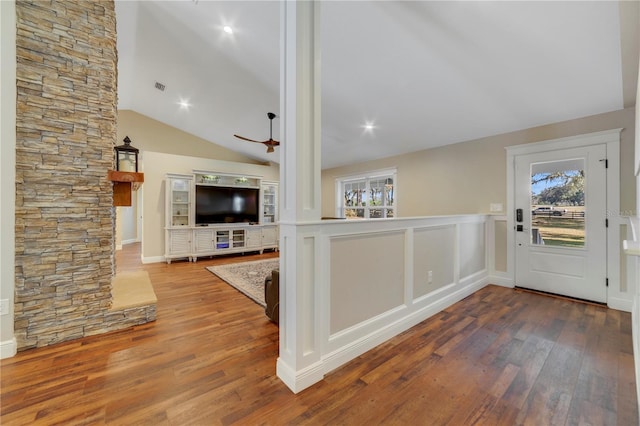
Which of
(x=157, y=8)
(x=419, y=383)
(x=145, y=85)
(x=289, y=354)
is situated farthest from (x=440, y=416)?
(x=145, y=85)

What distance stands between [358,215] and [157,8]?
5.19m

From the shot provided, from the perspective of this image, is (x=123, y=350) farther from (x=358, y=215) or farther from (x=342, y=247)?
(x=358, y=215)

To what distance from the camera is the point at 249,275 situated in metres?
4.39

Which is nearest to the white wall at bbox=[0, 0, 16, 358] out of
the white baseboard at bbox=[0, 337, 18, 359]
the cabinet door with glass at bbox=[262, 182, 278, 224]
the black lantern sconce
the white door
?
the white baseboard at bbox=[0, 337, 18, 359]

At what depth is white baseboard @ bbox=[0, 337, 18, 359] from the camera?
6.34 ft

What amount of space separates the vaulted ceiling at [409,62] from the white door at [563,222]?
0.59m

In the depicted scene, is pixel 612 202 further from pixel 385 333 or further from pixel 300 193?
pixel 300 193

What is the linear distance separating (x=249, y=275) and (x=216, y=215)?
2.39m

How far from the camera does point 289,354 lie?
1.68 m

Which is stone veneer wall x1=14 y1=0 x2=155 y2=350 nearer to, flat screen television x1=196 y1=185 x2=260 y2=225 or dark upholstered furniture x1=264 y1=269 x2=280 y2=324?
dark upholstered furniture x1=264 y1=269 x2=280 y2=324

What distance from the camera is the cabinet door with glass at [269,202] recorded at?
271 inches

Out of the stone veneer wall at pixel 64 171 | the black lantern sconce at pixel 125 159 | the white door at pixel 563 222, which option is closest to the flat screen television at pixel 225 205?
the black lantern sconce at pixel 125 159

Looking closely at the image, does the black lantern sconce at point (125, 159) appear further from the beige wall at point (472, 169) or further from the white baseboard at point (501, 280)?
the white baseboard at point (501, 280)

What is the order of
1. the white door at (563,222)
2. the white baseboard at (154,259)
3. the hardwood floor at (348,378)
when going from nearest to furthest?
the hardwood floor at (348,378) < the white door at (563,222) < the white baseboard at (154,259)
